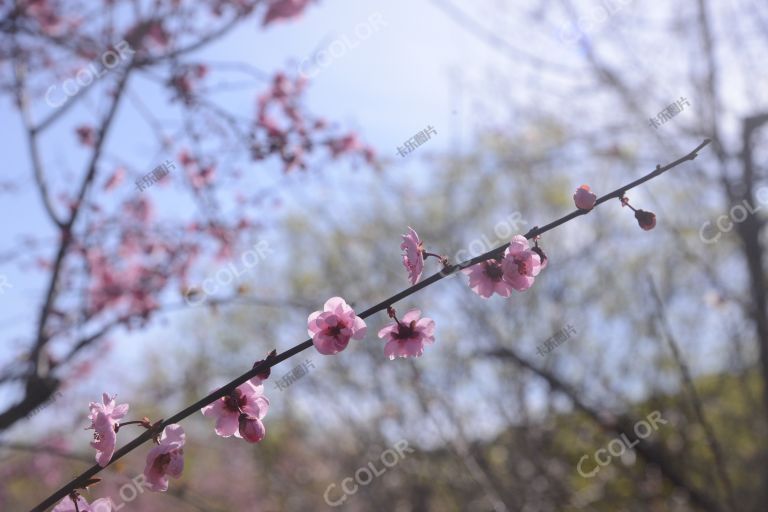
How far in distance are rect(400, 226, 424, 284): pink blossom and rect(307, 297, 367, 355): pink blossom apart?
17 cm

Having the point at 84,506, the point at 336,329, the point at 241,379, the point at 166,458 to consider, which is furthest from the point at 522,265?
the point at 84,506

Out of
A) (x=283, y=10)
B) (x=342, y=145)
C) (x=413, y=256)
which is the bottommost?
(x=413, y=256)

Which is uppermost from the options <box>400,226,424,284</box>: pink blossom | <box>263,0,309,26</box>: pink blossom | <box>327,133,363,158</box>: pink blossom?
<box>263,0,309,26</box>: pink blossom

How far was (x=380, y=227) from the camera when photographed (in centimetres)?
832

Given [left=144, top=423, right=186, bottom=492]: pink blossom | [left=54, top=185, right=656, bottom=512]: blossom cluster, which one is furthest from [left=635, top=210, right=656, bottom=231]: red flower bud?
[left=144, top=423, right=186, bottom=492]: pink blossom

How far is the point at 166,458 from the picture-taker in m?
1.60

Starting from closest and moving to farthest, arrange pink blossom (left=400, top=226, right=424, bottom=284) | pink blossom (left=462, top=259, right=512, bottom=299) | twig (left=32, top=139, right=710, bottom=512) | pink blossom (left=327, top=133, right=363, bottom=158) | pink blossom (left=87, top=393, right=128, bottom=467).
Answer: twig (left=32, top=139, right=710, bottom=512) < pink blossom (left=87, top=393, right=128, bottom=467) < pink blossom (left=400, top=226, right=424, bottom=284) < pink blossom (left=462, top=259, right=512, bottom=299) < pink blossom (left=327, top=133, right=363, bottom=158)

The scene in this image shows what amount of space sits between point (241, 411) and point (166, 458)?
20 cm

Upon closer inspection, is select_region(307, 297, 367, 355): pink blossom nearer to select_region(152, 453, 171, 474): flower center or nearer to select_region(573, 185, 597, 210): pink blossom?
select_region(152, 453, 171, 474): flower center

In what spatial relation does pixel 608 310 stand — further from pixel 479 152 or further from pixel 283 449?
pixel 283 449

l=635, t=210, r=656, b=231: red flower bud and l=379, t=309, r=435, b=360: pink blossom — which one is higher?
l=379, t=309, r=435, b=360: pink blossom

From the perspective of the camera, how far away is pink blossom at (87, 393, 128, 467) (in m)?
1.54

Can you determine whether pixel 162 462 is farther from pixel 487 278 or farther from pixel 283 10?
pixel 283 10

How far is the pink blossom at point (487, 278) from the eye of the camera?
1764 mm
